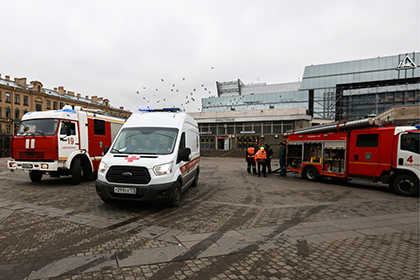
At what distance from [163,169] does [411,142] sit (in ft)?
29.5

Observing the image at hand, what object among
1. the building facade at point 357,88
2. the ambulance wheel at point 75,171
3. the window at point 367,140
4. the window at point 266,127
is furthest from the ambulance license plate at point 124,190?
the building facade at point 357,88

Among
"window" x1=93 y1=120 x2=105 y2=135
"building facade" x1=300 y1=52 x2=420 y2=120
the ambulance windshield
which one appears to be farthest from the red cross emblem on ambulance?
Result: "building facade" x1=300 y1=52 x2=420 y2=120

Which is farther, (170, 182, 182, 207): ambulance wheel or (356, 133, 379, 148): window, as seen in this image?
(356, 133, 379, 148): window

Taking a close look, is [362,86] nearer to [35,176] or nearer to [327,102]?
[327,102]

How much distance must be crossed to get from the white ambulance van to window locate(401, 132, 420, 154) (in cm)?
800

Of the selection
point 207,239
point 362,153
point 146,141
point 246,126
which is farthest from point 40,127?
point 246,126

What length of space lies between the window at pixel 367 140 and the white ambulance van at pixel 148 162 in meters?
7.50

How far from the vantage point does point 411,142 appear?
893 centimetres

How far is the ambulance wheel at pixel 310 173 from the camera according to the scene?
12023 mm

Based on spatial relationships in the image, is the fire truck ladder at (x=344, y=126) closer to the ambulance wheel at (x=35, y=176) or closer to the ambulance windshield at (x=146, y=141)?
the ambulance windshield at (x=146, y=141)

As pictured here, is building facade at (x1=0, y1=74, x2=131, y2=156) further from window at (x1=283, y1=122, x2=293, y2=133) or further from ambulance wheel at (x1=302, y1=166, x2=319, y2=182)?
ambulance wheel at (x1=302, y1=166, x2=319, y2=182)

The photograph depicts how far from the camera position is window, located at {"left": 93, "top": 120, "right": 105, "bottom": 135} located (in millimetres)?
10748

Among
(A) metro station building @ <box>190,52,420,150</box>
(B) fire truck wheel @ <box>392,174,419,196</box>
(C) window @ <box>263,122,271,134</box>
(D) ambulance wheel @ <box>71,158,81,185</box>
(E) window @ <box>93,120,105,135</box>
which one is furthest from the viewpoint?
(C) window @ <box>263,122,271,134</box>

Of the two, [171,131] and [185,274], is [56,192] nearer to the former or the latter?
[171,131]
